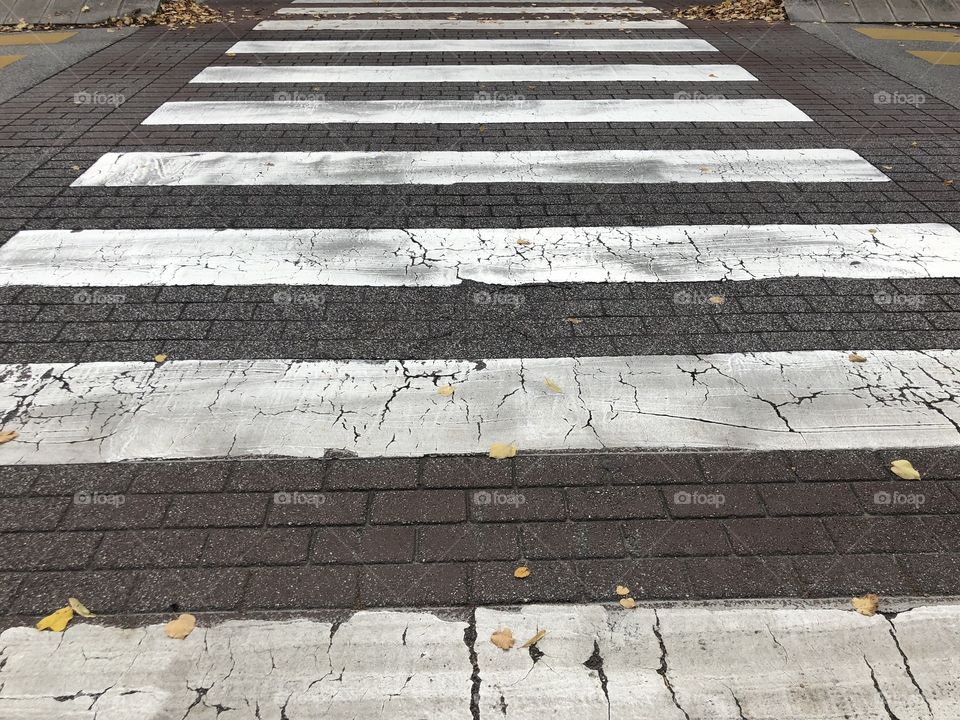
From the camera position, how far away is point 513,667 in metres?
2.68

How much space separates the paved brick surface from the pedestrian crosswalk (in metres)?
0.13

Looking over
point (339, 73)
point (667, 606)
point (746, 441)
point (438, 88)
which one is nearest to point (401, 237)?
point (746, 441)

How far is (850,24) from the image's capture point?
39.5 ft

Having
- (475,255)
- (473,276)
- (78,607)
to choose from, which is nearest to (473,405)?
(473,276)

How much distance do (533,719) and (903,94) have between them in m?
9.27

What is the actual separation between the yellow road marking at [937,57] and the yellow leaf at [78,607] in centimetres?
1215

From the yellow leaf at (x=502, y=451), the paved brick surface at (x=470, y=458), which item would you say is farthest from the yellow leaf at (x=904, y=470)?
the yellow leaf at (x=502, y=451)

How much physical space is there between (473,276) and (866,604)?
319cm

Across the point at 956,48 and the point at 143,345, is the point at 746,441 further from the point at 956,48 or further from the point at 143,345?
the point at 956,48

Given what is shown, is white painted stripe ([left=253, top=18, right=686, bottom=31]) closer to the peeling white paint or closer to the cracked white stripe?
the cracked white stripe

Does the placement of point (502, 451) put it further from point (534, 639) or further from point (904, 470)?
point (904, 470)

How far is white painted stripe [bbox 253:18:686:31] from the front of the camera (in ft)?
39.2

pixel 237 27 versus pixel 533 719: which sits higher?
pixel 237 27

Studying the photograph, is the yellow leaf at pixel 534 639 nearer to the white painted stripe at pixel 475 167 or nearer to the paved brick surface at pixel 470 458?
the paved brick surface at pixel 470 458
